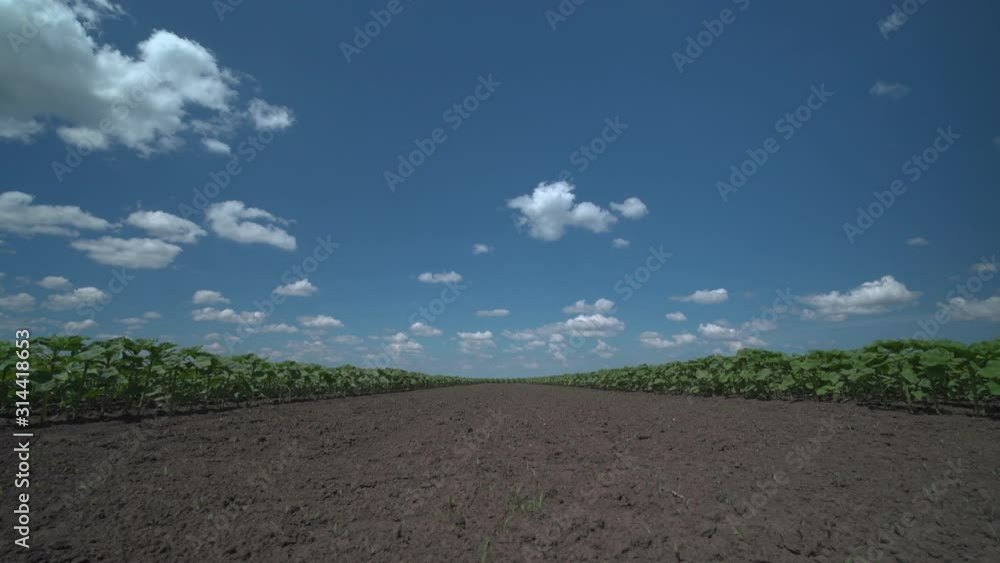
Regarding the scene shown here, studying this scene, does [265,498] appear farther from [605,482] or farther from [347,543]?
[605,482]

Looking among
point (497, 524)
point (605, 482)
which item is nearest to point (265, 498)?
point (497, 524)

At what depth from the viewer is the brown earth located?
160 inches

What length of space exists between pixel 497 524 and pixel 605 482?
1860 mm

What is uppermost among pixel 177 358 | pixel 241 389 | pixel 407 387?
pixel 177 358

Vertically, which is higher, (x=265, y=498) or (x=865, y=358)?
(x=865, y=358)

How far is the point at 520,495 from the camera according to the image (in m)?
5.43

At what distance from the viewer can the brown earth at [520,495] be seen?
4.07 metres

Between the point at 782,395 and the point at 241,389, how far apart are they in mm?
18558

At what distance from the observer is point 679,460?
6.77m

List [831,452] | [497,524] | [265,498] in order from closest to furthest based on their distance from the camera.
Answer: [497,524]
[265,498]
[831,452]

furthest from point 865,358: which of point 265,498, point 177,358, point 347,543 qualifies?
point 177,358

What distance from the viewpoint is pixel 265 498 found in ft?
17.5

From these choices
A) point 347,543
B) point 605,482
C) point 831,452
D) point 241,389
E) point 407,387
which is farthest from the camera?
point 407,387

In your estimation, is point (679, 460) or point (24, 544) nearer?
point (24, 544)
